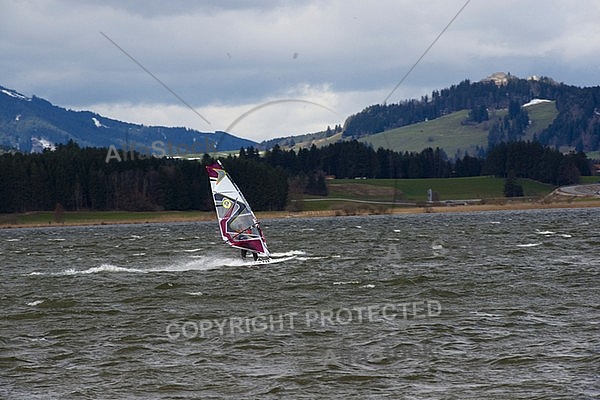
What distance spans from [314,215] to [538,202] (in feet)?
176

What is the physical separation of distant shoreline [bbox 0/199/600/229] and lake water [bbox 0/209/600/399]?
104m

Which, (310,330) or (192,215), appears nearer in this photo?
(310,330)

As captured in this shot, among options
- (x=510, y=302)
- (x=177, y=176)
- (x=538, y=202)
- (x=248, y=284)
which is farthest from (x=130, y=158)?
(x=510, y=302)

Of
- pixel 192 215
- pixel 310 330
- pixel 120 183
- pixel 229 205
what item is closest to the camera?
pixel 310 330

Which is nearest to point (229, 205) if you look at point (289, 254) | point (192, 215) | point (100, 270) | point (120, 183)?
point (100, 270)

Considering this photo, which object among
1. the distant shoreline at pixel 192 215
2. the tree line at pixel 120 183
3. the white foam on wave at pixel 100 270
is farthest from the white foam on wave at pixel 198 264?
the tree line at pixel 120 183

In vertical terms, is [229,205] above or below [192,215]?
above

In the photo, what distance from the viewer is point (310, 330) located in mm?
26609

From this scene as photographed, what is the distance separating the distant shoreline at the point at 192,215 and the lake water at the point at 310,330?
104 m

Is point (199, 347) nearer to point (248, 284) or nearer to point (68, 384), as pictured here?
point (68, 384)

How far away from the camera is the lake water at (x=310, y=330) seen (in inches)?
790

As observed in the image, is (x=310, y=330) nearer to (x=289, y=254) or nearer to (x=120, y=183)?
(x=289, y=254)

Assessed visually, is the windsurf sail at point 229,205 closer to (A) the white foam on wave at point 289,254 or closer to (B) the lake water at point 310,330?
(B) the lake water at point 310,330

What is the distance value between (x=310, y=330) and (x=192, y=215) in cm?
13767
